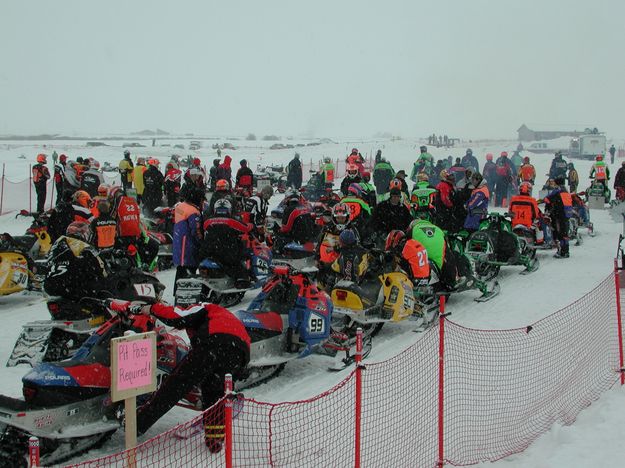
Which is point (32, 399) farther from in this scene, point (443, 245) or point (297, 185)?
point (297, 185)

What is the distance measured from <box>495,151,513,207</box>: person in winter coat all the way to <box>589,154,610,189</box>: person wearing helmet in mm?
2535

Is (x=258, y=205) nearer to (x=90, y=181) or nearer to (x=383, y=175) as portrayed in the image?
(x=90, y=181)

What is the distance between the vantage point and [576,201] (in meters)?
17.3

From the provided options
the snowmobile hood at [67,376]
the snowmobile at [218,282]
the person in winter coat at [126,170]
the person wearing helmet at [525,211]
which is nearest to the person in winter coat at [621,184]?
the person wearing helmet at [525,211]

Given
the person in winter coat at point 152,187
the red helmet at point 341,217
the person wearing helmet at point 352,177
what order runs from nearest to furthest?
1. the red helmet at point 341,217
2. the person wearing helmet at point 352,177
3. the person in winter coat at point 152,187

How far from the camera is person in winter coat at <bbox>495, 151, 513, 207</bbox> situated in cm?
2400

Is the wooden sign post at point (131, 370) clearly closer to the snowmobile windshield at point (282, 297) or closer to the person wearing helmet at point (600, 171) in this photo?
the snowmobile windshield at point (282, 297)

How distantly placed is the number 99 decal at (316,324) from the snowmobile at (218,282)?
6.24 ft

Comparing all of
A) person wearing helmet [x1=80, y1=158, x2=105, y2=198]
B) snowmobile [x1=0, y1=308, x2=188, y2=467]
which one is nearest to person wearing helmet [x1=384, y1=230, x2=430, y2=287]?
snowmobile [x1=0, y1=308, x2=188, y2=467]

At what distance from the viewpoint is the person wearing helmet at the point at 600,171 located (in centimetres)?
2289

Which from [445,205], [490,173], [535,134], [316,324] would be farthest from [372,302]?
[535,134]

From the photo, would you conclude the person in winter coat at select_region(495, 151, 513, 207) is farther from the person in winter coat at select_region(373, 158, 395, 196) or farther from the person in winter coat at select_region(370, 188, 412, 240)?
the person in winter coat at select_region(370, 188, 412, 240)

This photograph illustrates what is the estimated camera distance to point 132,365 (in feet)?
14.1

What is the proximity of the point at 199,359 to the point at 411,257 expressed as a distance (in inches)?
192
